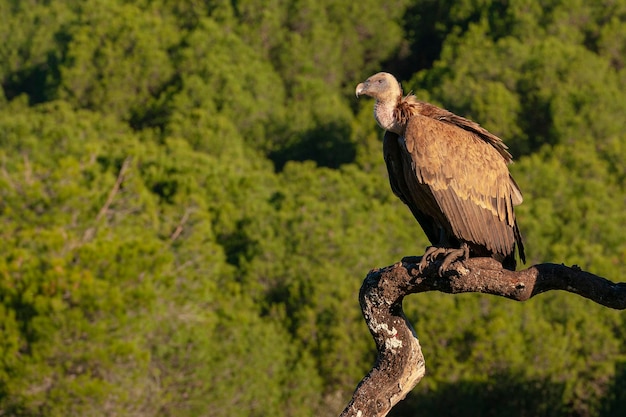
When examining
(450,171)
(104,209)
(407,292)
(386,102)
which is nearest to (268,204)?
(104,209)

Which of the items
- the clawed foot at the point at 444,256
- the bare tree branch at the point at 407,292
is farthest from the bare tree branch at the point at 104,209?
the bare tree branch at the point at 407,292

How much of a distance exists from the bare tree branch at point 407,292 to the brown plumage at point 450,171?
0.90m

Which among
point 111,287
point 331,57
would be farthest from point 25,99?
point 111,287

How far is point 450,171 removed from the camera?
27.2 feet

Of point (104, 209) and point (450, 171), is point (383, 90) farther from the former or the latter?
point (104, 209)

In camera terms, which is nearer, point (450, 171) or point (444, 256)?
point (444, 256)

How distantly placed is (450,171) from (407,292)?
1.24m

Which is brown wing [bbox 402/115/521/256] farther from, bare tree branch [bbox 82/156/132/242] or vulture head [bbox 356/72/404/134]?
bare tree branch [bbox 82/156/132/242]

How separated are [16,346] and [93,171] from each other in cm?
1003

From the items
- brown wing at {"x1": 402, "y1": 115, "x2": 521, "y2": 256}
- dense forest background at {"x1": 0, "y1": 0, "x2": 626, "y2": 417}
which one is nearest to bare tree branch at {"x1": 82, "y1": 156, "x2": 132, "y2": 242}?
dense forest background at {"x1": 0, "y1": 0, "x2": 626, "y2": 417}

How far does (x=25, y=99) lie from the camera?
1880 inches

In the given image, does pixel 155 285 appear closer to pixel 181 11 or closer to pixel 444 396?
pixel 444 396

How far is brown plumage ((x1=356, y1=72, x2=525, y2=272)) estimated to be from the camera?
26.9ft

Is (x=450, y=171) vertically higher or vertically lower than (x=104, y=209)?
higher
